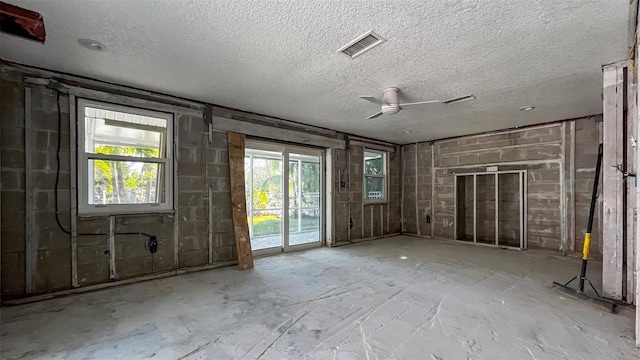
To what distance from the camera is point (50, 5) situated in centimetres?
196

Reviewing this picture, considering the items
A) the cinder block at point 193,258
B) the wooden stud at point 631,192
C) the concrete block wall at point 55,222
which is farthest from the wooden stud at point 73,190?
the wooden stud at point 631,192

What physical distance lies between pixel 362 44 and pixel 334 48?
0.83 feet

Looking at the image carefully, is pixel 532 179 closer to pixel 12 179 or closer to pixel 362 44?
pixel 362 44

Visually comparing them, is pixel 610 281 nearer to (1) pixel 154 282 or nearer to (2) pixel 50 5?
(1) pixel 154 282

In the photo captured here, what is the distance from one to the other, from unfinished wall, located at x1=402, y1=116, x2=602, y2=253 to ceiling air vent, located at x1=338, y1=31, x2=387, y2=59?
4.79 m

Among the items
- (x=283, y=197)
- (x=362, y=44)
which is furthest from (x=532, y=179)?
(x=362, y=44)

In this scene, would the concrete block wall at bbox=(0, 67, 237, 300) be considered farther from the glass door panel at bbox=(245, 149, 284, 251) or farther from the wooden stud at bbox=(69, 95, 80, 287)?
the glass door panel at bbox=(245, 149, 284, 251)

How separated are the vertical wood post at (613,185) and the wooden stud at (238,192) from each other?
14.2 feet

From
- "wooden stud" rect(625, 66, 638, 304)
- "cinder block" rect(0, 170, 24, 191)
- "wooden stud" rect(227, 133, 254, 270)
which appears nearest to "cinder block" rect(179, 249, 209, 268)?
"wooden stud" rect(227, 133, 254, 270)

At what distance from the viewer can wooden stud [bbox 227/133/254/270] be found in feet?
14.2

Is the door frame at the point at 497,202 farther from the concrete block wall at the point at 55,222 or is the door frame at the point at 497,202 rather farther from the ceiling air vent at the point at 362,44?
the concrete block wall at the point at 55,222

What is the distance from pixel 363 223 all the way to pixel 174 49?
16.9ft

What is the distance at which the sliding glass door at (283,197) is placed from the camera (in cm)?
526

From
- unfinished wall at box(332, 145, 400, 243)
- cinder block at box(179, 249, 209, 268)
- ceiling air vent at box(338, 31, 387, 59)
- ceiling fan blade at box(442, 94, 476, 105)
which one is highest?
ceiling air vent at box(338, 31, 387, 59)
